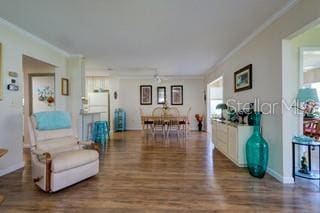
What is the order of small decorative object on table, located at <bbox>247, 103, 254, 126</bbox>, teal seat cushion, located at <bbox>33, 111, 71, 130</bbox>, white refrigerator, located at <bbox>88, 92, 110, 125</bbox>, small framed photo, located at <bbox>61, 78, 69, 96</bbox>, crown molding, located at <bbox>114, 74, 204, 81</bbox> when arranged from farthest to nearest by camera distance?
crown molding, located at <bbox>114, 74, 204, 81</bbox>, white refrigerator, located at <bbox>88, 92, 110, 125</bbox>, small framed photo, located at <bbox>61, 78, 69, 96</bbox>, small decorative object on table, located at <bbox>247, 103, 254, 126</bbox>, teal seat cushion, located at <bbox>33, 111, 71, 130</bbox>

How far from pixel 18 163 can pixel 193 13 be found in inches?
→ 149

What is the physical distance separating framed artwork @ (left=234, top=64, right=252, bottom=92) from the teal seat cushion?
A: 11.0 feet

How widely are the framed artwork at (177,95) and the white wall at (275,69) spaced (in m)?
5.55

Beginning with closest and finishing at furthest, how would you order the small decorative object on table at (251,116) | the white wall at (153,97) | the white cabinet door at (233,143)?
the small decorative object on table at (251,116), the white cabinet door at (233,143), the white wall at (153,97)

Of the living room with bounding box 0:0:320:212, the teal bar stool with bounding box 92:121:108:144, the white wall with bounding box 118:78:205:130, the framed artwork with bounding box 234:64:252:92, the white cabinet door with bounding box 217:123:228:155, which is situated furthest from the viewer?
the white wall with bounding box 118:78:205:130

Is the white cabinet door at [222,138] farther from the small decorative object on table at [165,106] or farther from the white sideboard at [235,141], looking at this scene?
the small decorative object on table at [165,106]

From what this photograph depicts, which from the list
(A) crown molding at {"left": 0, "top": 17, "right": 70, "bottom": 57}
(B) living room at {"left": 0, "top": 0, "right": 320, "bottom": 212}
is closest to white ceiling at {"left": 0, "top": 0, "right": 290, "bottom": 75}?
(B) living room at {"left": 0, "top": 0, "right": 320, "bottom": 212}

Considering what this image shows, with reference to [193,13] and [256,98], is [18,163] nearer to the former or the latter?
[193,13]

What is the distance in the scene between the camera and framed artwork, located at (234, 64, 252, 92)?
4113mm

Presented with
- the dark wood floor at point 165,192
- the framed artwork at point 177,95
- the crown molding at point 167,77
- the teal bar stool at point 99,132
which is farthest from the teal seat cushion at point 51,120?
the framed artwork at point 177,95

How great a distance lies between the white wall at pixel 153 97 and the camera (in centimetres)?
963

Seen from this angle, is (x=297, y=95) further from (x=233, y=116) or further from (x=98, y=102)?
(x=98, y=102)

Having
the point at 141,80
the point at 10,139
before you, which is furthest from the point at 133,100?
the point at 10,139

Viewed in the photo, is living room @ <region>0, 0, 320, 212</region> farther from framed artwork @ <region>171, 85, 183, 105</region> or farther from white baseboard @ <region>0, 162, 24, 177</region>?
framed artwork @ <region>171, 85, 183, 105</region>
